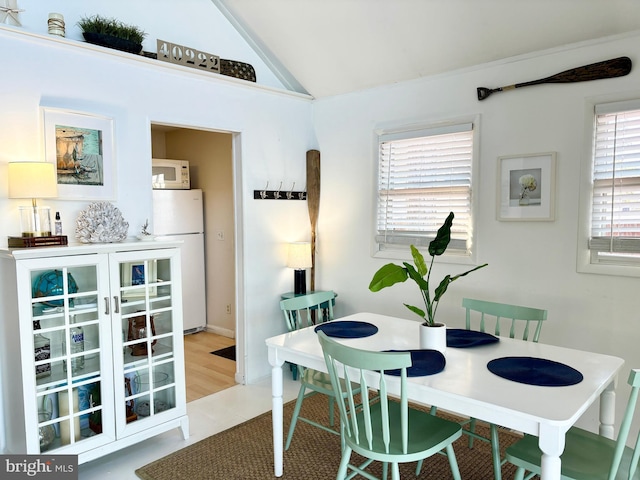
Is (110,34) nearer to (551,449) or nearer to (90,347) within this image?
(90,347)

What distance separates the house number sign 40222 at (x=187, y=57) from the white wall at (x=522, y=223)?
111 cm

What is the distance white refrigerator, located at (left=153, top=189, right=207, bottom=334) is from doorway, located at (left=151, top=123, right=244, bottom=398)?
0.08 meters

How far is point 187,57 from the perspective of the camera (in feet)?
10.8

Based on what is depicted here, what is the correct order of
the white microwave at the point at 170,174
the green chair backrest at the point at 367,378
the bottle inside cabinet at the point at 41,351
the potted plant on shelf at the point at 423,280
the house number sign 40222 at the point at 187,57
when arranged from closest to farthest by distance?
the green chair backrest at the point at 367,378, the potted plant on shelf at the point at 423,280, the bottle inside cabinet at the point at 41,351, the house number sign 40222 at the point at 187,57, the white microwave at the point at 170,174

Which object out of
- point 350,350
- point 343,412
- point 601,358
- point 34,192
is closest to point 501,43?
point 601,358

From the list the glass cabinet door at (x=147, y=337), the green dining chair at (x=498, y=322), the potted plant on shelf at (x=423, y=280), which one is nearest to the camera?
the potted plant on shelf at (x=423, y=280)

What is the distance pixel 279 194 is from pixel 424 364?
2.29 m

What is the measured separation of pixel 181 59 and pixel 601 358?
304 cm

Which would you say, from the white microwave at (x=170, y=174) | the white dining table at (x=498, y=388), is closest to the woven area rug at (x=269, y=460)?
the white dining table at (x=498, y=388)

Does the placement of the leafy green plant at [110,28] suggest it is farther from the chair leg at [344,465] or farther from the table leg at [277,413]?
the chair leg at [344,465]

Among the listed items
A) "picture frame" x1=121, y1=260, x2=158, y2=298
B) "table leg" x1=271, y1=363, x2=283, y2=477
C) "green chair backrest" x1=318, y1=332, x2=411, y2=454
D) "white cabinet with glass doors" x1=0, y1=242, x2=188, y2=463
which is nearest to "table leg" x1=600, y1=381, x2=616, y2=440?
"green chair backrest" x1=318, y1=332, x2=411, y2=454

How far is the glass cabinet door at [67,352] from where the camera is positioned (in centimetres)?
239

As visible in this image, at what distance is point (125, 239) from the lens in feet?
9.50

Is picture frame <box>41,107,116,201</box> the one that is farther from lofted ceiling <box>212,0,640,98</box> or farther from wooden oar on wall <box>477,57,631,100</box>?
wooden oar on wall <box>477,57,631,100</box>
